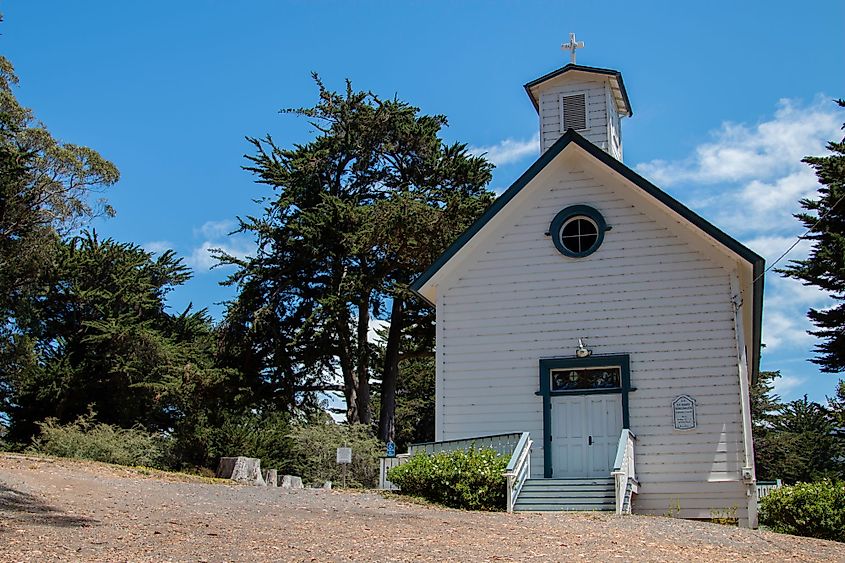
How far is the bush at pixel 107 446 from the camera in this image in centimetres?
2864

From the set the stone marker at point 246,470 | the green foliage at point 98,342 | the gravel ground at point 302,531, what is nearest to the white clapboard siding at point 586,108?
the gravel ground at point 302,531

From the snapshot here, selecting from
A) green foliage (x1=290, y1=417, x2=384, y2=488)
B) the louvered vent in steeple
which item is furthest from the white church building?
green foliage (x1=290, y1=417, x2=384, y2=488)

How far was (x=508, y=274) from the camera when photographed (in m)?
21.1

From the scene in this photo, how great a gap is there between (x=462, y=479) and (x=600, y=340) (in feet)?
15.5

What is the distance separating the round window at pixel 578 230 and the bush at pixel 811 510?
6.62 meters

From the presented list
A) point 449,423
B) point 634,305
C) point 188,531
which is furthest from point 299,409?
point 188,531

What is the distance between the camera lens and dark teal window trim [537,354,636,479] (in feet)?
64.3

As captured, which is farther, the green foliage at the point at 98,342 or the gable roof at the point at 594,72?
the green foliage at the point at 98,342

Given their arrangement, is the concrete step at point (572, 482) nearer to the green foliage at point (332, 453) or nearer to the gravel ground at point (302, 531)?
the gravel ground at point (302, 531)

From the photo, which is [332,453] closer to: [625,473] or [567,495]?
[567,495]

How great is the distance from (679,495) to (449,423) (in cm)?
506

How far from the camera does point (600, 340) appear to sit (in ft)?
65.9

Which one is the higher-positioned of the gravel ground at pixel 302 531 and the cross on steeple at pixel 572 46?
the cross on steeple at pixel 572 46

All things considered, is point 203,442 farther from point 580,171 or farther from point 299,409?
point 580,171
